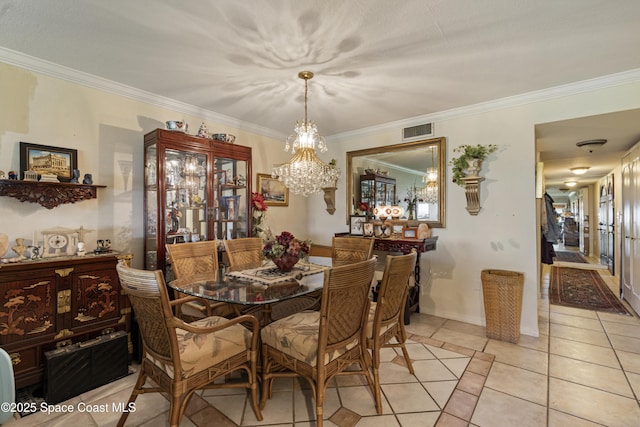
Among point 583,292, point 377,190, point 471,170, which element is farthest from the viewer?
point 583,292

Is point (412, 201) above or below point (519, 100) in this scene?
below

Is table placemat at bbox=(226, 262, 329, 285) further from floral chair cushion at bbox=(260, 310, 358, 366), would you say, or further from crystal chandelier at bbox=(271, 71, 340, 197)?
crystal chandelier at bbox=(271, 71, 340, 197)

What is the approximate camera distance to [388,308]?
6.90 feet

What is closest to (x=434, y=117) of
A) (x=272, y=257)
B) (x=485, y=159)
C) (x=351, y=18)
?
(x=485, y=159)

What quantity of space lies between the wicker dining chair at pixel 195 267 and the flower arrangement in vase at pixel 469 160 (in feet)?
9.30

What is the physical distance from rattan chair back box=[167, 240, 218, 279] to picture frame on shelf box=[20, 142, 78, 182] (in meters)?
1.06

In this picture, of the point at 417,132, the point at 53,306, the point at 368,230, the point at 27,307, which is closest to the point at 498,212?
the point at 417,132

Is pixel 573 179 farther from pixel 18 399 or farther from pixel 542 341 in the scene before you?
pixel 18 399

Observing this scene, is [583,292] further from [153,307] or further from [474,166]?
[153,307]

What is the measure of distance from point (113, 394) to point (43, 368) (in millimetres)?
510

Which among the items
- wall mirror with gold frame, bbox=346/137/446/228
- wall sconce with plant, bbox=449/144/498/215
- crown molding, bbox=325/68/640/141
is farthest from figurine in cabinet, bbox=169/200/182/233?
wall sconce with plant, bbox=449/144/498/215

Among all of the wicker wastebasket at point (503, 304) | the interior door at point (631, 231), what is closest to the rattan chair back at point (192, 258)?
the wicker wastebasket at point (503, 304)

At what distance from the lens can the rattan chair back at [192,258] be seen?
259 cm

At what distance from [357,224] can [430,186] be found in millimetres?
1153
